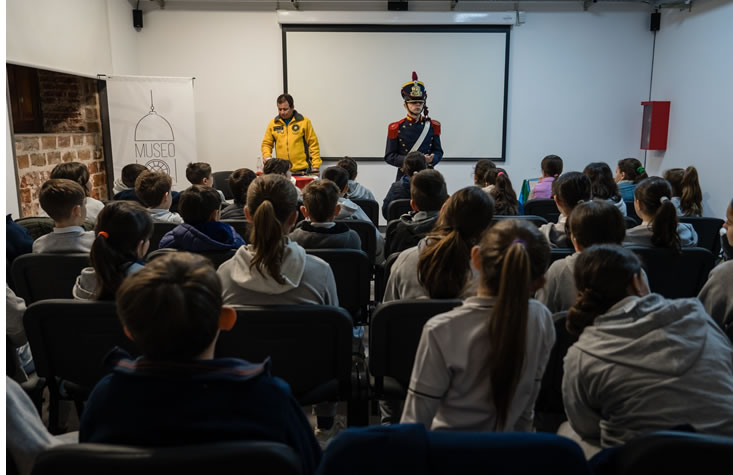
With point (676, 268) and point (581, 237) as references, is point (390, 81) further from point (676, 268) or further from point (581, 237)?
point (581, 237)

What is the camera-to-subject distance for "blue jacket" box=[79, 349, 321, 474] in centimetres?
95

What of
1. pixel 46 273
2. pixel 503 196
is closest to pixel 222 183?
pixel 503 196

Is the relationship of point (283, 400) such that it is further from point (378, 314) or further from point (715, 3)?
point (715, 3)

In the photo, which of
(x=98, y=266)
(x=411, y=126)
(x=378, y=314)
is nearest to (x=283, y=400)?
(x=378, y=314)

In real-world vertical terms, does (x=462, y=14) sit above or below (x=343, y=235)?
above

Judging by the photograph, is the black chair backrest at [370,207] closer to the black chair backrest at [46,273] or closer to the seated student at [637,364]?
the black chair backrest at [46,273]

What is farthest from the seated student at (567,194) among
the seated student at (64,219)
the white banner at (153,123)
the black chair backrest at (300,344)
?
the white banner at (153,123)

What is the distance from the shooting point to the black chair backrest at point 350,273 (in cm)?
246

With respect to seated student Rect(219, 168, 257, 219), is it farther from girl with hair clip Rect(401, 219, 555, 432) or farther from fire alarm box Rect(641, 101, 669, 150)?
fire alarm box Rect(641, 101, 669, 150)

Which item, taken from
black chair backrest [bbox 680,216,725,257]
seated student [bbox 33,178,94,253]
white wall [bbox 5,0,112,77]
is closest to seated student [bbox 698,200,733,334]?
black chair backrest [bbox 680,216,725,257]

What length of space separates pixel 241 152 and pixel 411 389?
6133 millimetres

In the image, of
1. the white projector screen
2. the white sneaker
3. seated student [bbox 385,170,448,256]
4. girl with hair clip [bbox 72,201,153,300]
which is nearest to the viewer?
girl with hair clip [bbox 72,201,153,300]

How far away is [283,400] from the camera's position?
1034mm

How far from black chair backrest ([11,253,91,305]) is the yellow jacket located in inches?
165
